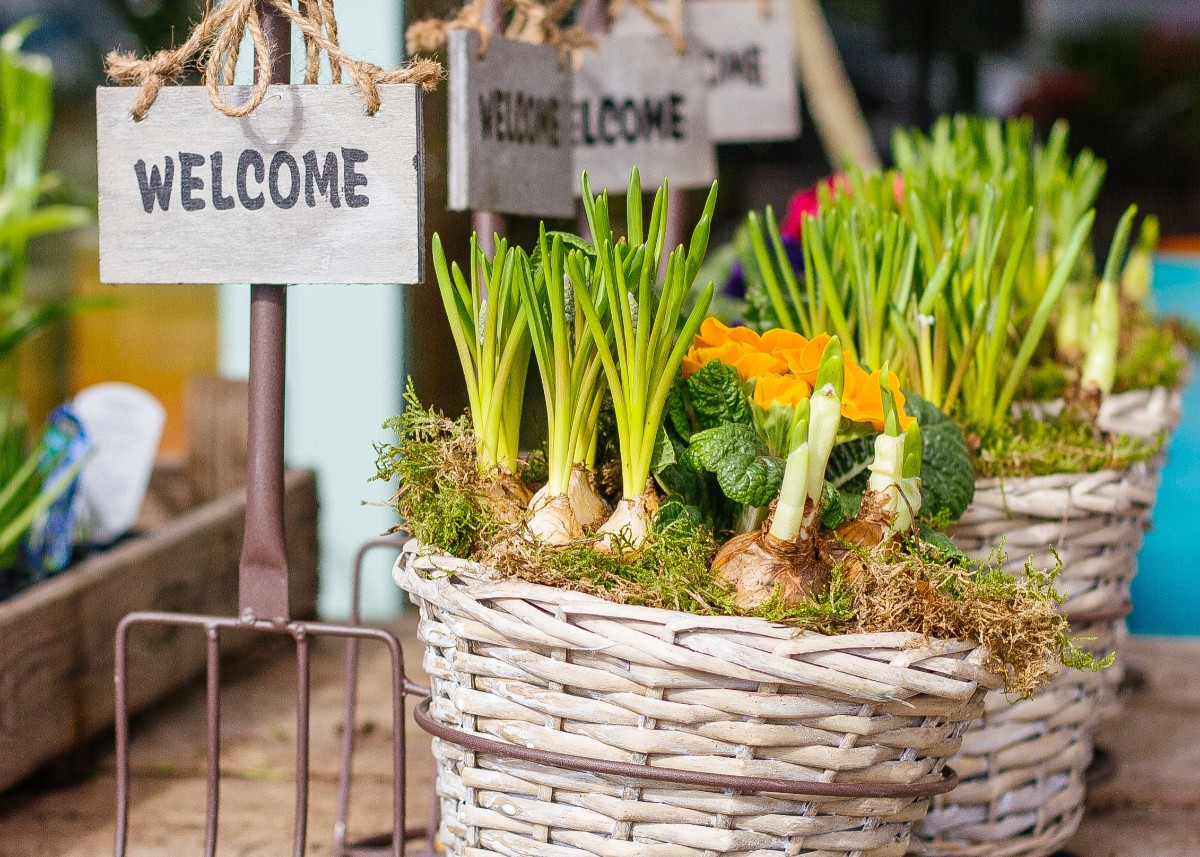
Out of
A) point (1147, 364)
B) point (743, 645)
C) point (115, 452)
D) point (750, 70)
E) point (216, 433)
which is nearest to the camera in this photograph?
point (743, 645)

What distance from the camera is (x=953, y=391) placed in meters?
1.10

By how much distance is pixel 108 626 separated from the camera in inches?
57.0

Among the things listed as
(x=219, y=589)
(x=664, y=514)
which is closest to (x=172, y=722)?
(x=219, y=589)

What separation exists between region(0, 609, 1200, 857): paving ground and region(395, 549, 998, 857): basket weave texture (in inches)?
20.2

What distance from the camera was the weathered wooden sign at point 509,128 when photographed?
1.04 metres

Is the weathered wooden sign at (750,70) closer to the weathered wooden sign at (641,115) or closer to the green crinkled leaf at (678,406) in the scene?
the weathered wooden sign at (641,115)

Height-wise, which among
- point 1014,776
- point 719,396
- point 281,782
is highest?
point 719,396

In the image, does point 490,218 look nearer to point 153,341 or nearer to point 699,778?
point 699,778

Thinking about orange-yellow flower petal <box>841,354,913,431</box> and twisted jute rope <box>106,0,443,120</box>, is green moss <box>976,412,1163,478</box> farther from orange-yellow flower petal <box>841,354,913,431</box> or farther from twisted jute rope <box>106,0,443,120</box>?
twisted jute rope <box>106,0,443,120</box>

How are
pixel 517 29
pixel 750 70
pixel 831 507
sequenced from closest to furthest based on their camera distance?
pixel 831 507 < pixel 517 29 < pixel 750 70

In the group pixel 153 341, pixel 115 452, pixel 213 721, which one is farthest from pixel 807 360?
pixel 153 341

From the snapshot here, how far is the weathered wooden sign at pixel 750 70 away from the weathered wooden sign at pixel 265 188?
97 centimetres

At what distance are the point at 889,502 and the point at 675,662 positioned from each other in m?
0.20

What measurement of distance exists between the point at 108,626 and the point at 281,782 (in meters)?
0.28
